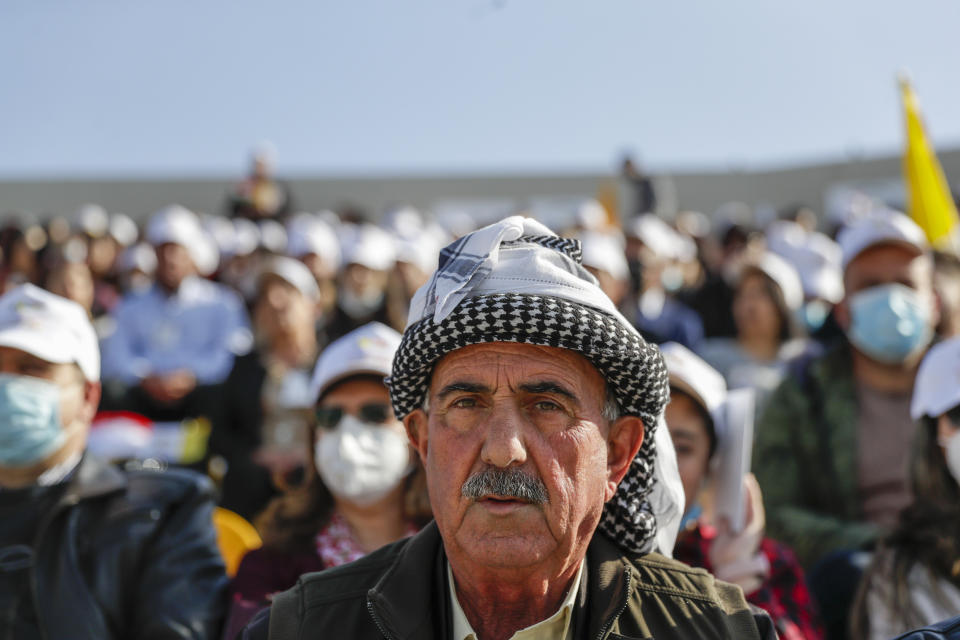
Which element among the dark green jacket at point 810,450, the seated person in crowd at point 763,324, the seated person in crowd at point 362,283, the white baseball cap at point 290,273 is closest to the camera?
the dark green jacket at point 810,450

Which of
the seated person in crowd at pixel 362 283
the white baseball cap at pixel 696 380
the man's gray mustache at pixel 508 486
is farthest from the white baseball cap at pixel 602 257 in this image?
the man's gray mustache at pixel 508 486

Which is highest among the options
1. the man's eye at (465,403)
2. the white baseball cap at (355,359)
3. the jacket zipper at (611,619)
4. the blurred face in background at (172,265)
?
the blurred face in background at (172,265)

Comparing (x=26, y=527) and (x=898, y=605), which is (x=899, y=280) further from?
(x=26, y=527)

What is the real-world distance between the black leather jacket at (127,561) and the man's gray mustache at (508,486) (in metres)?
1.60

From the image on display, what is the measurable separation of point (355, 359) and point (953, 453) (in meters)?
2.21

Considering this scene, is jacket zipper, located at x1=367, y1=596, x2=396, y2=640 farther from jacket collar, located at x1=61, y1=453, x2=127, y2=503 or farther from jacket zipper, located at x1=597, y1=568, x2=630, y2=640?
jacket collar, located at x1=61, y1=453, x2=127, y2=503

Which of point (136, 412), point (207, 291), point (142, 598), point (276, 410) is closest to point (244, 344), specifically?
point (207, 291)

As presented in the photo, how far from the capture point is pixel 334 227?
13.9m

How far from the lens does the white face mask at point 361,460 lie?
13.2ft

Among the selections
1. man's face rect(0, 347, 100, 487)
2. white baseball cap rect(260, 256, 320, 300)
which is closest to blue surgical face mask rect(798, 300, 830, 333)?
white baseball cap rect(260, 256, 320, 300)

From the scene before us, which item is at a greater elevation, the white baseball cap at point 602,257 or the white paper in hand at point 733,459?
the white baseball cap at point 602,257

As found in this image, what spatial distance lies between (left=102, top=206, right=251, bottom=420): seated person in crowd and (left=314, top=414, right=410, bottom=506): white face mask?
382cm

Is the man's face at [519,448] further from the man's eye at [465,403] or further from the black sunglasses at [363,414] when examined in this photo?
the black sunglasses at [363,414]

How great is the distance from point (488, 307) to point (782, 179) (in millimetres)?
17686
